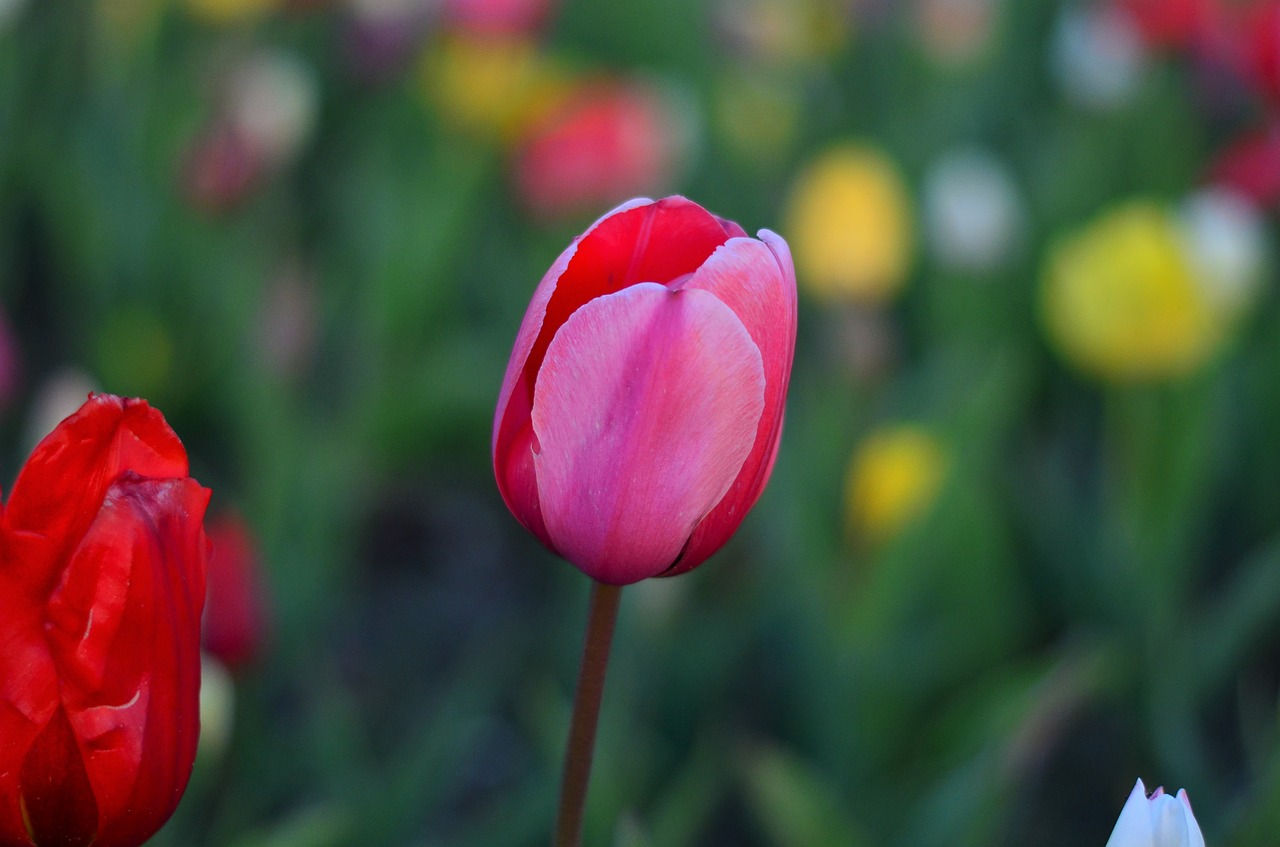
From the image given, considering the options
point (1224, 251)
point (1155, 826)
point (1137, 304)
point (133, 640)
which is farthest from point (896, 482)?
point (133, 640)

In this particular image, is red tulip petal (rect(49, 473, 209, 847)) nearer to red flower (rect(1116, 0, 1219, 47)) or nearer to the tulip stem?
the tulip stem

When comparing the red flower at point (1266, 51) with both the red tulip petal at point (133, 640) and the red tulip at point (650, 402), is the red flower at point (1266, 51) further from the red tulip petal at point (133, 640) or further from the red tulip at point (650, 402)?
the red tulip petal at point (133, 640)

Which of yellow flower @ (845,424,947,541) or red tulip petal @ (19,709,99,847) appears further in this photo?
yellow flower @ (845,424,947,541)

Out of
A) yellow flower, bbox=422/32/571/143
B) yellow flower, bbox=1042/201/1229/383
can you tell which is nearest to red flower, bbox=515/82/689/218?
yellow flower, bbox=422/32/571/143

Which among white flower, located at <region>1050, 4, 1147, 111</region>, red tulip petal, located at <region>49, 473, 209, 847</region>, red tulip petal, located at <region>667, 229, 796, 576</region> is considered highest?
white flower, located at <region>1050, 4, 1147, 111</region>

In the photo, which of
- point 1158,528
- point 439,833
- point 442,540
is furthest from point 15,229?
point 1158,528

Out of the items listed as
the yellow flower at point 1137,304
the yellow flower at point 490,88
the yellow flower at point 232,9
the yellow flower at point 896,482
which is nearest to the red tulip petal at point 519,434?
the yellow flower at point 896,482

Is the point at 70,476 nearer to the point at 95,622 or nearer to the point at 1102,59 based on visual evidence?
the point at 95,622
